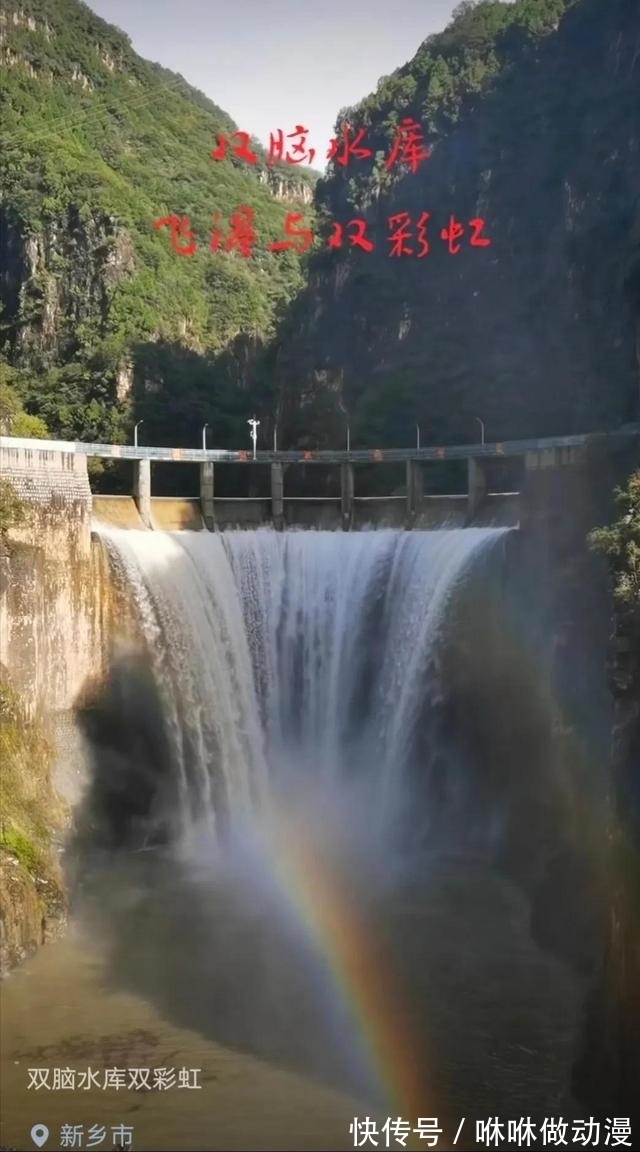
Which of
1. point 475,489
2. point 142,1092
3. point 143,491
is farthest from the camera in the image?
point 475,489

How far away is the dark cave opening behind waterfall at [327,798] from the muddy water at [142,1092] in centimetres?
60

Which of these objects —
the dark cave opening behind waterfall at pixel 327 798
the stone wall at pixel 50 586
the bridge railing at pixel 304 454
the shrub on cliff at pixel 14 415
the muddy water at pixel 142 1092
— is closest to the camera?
the muddy water at pixel 142 1092

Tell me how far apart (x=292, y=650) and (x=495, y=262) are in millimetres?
→ 27427

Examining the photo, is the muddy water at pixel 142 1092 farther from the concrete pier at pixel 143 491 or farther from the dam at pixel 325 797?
the concrete pier at pixel 143 491

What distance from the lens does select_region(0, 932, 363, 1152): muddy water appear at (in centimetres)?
Result: 1494

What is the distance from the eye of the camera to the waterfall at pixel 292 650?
95.1 feet

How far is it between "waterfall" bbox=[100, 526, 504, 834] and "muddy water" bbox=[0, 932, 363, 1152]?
988 centimetres

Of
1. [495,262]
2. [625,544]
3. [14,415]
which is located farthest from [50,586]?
[495,262]

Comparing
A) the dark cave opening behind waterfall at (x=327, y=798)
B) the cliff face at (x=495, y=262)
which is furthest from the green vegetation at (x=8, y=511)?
the cliff face at (x=495, y=262)

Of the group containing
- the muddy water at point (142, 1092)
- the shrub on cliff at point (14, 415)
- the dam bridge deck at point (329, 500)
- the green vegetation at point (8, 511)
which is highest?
the shrub on cliff at point (14, 415)

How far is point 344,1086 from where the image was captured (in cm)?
1641

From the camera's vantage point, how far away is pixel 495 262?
52.4 m

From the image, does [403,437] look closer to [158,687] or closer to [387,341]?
[387,341]

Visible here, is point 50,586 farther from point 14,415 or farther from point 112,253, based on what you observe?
point 112,253
